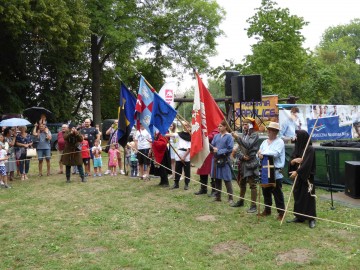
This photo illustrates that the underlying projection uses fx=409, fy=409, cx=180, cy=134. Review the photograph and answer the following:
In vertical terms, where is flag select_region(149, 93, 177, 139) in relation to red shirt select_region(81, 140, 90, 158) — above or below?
above

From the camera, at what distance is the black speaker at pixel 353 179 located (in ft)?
27.7

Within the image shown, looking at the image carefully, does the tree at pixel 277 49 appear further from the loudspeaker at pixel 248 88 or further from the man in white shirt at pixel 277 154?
the man in white shirt at pixel 277 154

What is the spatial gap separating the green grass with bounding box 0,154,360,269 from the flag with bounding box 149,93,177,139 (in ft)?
5.48

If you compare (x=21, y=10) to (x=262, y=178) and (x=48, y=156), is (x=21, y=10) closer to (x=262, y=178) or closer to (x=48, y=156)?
(x=48, y=156)

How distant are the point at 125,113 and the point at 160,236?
4484 mm

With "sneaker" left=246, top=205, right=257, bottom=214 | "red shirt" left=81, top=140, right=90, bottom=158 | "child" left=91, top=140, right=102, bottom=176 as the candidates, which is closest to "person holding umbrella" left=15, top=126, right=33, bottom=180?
"red shirt" left=81, top=140, right=90, bottom=158

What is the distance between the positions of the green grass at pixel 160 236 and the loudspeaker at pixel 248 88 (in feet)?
13.4

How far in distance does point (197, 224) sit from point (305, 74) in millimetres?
19391

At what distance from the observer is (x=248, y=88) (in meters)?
12.6

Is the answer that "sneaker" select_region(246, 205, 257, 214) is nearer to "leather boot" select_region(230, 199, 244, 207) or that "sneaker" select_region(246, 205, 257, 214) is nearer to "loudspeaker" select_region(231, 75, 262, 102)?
"leather boot" select_region(230, 199, 244, 207)

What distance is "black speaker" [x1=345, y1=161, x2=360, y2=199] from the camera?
8438 millimetres

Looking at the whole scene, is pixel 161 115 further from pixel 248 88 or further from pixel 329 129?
pixel 329 129

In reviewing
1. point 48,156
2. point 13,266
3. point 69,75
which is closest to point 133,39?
point 69,75

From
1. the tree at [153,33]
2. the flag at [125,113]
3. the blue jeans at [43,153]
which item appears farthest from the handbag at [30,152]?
the tree at [153,33]
